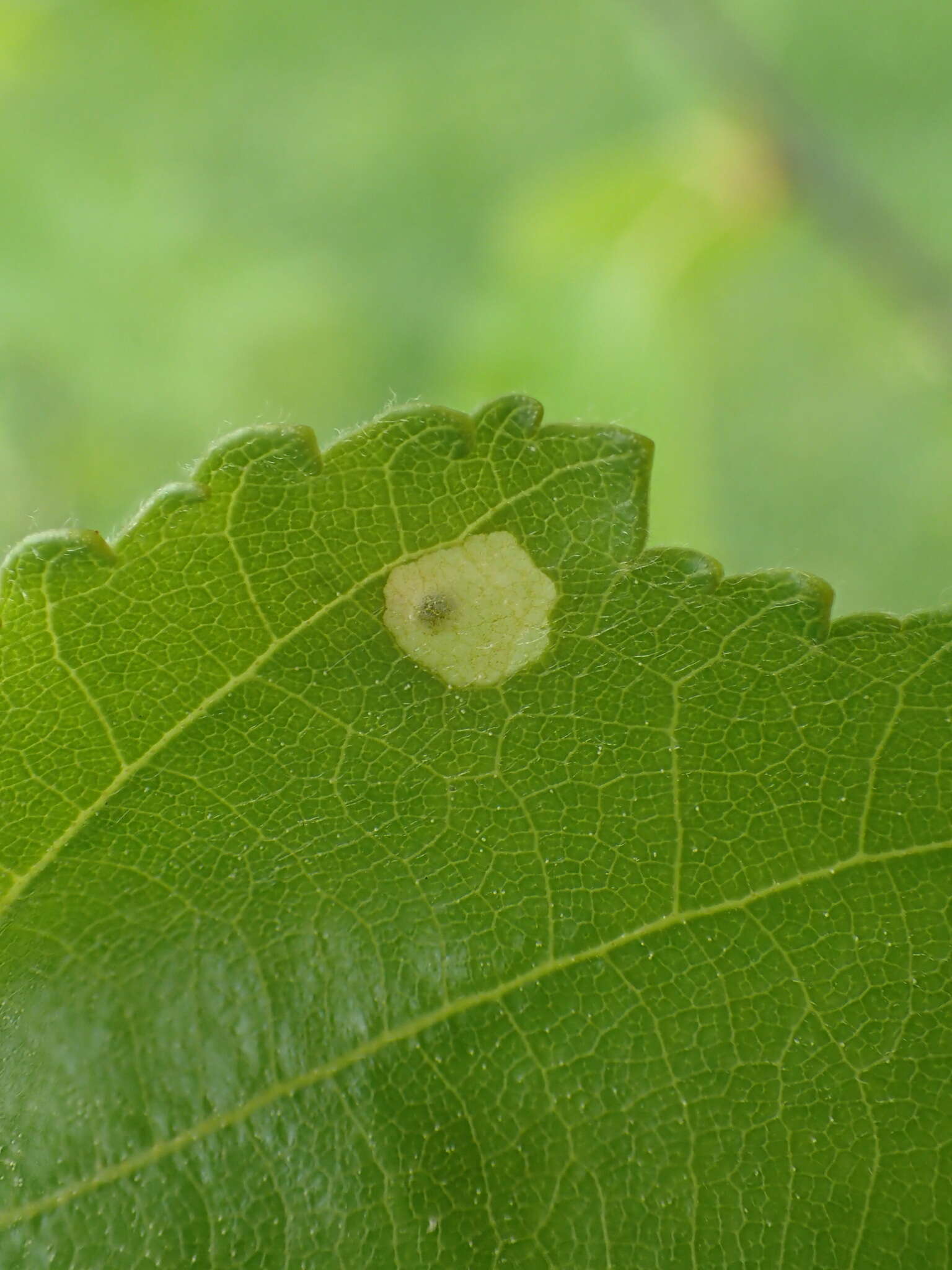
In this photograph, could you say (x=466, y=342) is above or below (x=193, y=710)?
below

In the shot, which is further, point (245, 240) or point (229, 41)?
point (229, 41)

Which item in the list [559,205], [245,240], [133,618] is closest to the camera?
[133,618]

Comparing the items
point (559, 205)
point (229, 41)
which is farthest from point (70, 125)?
point (559, 205)

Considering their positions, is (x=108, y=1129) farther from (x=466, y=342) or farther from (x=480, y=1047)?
(x=466, y=342)

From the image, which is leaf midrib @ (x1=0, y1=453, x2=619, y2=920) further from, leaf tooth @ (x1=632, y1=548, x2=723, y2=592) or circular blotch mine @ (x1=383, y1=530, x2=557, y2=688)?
leaf tooth @ (x1=632, y1=548, x2=723, y2=592)

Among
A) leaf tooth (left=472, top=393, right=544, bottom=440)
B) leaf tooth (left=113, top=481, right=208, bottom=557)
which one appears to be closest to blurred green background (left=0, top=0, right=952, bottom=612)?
leaf tooth (left=472, top=393, right=544, bottom=440)
